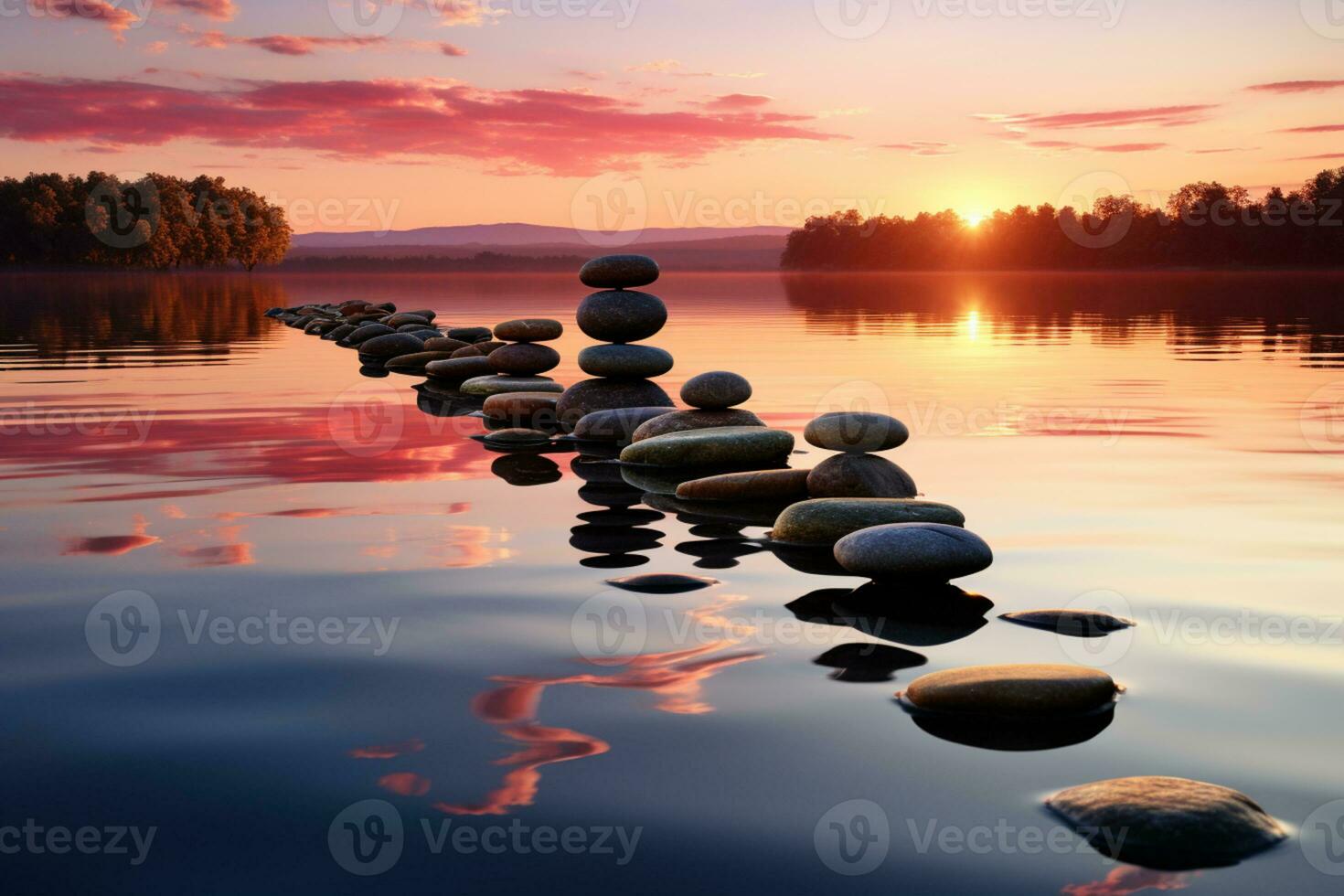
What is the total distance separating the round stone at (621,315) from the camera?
16688mm

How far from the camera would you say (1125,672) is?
5832 millimetres

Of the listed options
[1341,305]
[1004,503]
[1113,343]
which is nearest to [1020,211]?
[1341,305]

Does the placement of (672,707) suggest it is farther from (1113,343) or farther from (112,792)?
(1113,343)

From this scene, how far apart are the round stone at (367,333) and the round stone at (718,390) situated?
739 inches

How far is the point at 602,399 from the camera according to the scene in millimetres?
15961

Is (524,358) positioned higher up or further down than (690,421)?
higher up

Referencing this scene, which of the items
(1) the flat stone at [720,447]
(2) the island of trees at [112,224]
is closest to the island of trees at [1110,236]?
(2) the island of trees at [112,224]

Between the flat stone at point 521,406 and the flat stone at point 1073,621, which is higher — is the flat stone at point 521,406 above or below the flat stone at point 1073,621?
above

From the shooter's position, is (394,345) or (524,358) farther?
(394,345)
